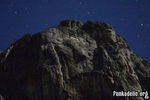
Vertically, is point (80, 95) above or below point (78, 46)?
below

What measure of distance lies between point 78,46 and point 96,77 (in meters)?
9.66

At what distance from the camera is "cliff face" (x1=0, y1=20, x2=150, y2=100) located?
1821 inches

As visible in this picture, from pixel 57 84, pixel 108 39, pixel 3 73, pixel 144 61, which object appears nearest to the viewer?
pixel 57 84

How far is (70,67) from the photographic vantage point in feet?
162

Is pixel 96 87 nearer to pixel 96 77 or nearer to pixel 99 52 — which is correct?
pixel 96 77

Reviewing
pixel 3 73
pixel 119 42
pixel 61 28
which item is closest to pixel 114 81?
pixel 119 42

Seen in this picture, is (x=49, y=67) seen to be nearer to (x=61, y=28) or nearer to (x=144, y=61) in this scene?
(x=61, y=28)

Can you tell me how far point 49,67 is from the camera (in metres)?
47.2

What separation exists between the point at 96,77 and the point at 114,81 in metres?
3.65

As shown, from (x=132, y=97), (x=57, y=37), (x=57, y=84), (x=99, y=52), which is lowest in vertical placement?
(x=132, y=97)

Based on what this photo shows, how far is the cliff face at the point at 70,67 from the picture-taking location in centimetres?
4625

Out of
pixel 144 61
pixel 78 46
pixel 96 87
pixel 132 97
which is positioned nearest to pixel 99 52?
pixel 78 46

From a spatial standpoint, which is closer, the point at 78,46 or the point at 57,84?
the point at 57,84

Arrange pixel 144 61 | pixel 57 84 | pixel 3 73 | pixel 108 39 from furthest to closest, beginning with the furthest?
pixel 144 61 < pixel 108 39 < pixel 3 73 < pixel 57 84
